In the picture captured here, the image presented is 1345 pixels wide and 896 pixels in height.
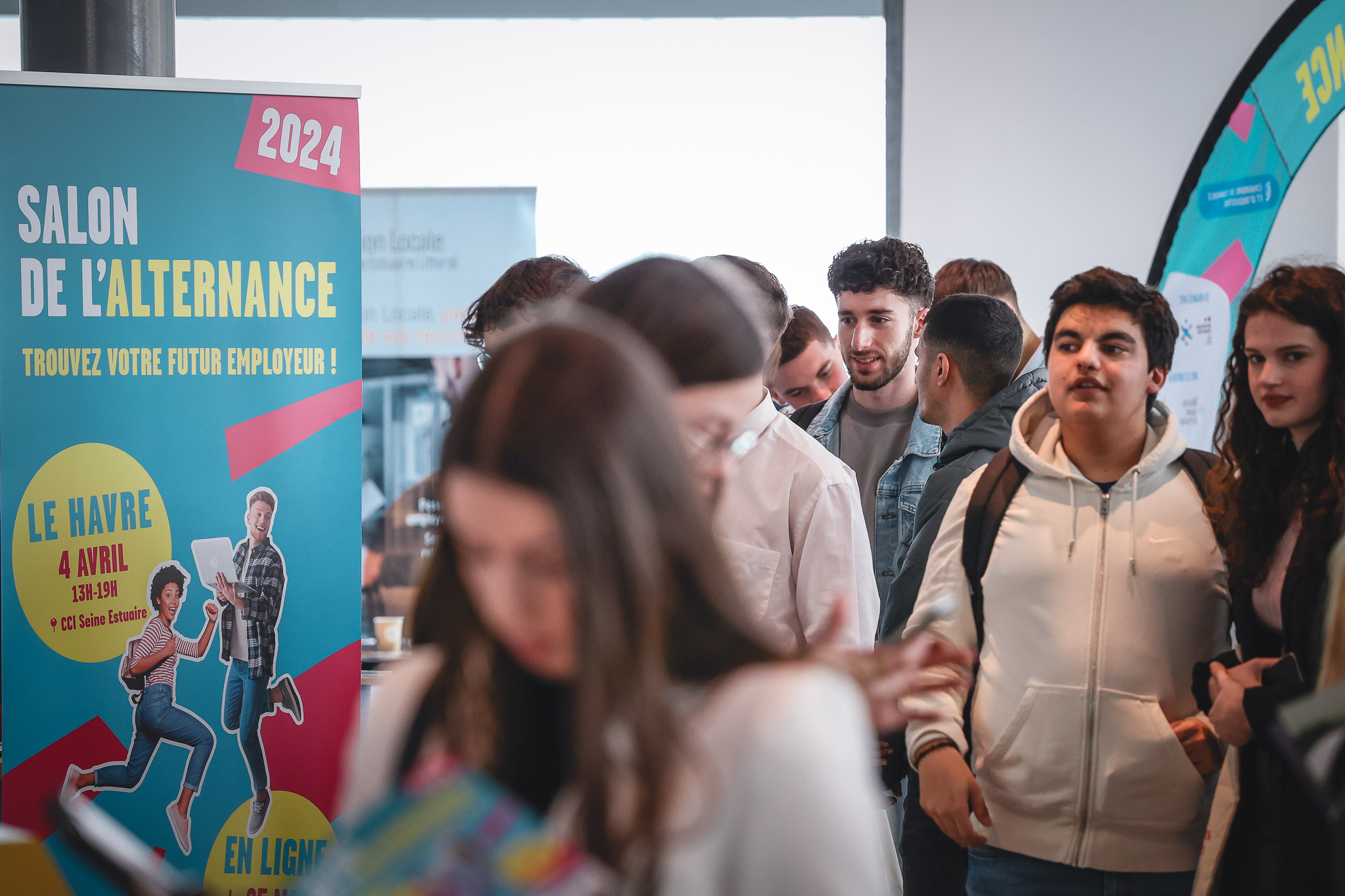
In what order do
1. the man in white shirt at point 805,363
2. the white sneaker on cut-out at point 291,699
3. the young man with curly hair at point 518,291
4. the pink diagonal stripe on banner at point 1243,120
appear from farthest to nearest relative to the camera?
the pink diagonal stripe on banner at point 1243,120 < the man in white shirt at point 805,363 < the white sneaker on cut-out at point 291,699 < the young man with curly hair at point 518,291

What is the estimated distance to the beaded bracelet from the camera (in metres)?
1.80

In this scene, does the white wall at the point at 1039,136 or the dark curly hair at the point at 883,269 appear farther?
the white wall at the point at 1039,136

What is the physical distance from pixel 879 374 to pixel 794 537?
4.44ft

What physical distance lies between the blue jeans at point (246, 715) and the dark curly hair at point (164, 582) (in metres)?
0.23

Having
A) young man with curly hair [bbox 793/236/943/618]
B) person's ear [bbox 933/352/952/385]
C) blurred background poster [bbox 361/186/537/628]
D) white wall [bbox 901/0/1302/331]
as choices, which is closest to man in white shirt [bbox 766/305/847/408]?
young man with curly hair [bbox 793/236/943/618]

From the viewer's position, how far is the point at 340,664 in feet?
8.77

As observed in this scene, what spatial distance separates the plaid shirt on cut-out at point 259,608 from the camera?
2.59 meters

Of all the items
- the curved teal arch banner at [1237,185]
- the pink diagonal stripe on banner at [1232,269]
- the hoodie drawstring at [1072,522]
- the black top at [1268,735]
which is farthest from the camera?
the pink diagonal stripe on banner at [1232,269]

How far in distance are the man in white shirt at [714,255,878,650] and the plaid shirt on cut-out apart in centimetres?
143

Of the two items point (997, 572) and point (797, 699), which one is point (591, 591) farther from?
point (997, 572)

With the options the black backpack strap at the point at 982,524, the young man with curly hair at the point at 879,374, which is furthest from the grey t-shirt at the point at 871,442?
the black backpack strap at the point at 982,524

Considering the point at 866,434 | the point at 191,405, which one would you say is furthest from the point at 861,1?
the point at 191,405

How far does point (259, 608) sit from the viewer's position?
2615 mm

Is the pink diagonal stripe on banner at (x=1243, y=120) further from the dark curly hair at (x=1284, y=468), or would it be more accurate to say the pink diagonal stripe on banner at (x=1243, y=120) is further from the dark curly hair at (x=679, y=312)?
the dark curly hair at (x=679, y=312)
